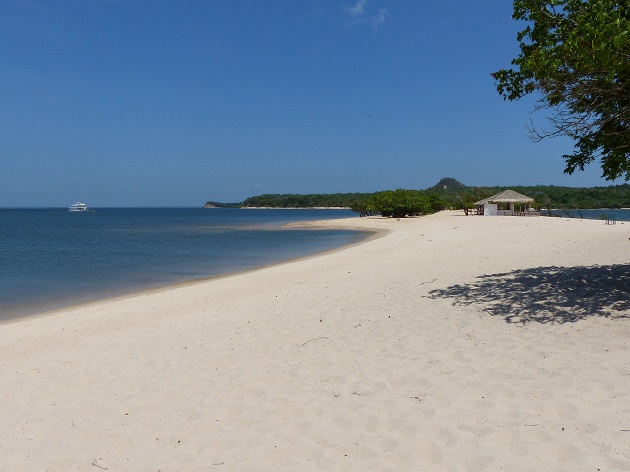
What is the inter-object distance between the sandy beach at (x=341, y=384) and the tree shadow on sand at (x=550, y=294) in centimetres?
6

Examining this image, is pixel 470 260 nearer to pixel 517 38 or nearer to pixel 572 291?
pixel 572 291

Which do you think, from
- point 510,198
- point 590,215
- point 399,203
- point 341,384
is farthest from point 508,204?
point 341,384

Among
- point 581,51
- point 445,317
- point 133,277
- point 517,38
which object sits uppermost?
point 517,38

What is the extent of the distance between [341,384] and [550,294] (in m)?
5.45

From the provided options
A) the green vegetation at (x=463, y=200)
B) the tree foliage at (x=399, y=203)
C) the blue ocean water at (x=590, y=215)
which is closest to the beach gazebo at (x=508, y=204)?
the blue ocean water at (x=590, y=215)

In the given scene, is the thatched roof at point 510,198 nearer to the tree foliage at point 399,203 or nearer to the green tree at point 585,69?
the tree foliage at point 399,203

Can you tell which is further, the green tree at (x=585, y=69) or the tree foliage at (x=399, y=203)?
the tree foliage at (x=399, y=203)

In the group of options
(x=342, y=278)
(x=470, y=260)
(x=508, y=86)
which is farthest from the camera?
(x=470, y=260)

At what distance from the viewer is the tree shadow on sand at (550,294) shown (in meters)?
6.82

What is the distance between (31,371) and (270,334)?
11.9 ft

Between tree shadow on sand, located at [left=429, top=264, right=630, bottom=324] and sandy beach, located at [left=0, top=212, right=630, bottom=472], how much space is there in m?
0.06

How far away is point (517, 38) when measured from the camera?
316 inches

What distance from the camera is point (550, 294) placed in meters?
8.12

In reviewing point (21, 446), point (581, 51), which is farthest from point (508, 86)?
point (21, 446)
